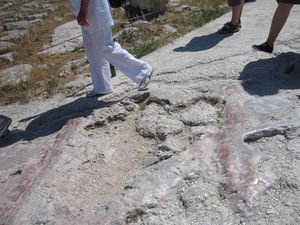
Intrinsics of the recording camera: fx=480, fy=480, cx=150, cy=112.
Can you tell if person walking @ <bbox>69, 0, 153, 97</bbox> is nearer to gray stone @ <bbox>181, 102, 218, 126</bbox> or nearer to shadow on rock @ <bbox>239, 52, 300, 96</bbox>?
gray stone @ <bbox>181, 102, 218, 126</bbox>

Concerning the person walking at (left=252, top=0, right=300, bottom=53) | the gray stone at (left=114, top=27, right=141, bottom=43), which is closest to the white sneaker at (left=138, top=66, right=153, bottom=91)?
the person walking at (left=252, top=0, right=300, bottom=53)

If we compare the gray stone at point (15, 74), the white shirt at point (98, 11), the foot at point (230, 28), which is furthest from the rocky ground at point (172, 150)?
the gray stone at point (15, 74)

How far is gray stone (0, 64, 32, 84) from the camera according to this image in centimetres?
709

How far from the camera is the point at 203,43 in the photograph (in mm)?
6355

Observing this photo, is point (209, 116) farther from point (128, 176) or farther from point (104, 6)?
point (104, 6)

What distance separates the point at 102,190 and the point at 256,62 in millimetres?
2450

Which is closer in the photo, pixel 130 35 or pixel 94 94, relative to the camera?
pixel 94 94

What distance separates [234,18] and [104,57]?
231 cm

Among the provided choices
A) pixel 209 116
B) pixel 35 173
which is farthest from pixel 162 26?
pixel 35 173

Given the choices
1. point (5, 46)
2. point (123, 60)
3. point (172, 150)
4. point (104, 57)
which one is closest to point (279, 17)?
point (123, 60)

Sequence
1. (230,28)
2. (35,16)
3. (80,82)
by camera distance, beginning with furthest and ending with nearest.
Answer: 1. (35,16)
2. (230,28)
3. (80,82)

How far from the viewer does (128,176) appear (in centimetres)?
371

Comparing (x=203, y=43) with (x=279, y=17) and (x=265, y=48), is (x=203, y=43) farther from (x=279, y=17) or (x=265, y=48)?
(x=279, y=17)

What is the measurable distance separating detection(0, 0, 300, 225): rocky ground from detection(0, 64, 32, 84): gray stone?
1.55 metres
